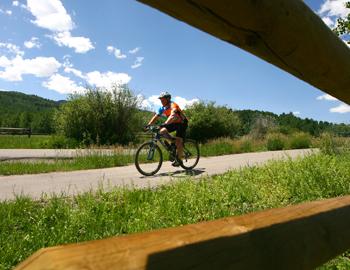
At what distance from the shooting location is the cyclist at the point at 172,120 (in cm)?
1026

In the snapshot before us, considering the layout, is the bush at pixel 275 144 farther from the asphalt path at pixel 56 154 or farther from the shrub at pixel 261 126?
the asphalt path at pixel 56 154

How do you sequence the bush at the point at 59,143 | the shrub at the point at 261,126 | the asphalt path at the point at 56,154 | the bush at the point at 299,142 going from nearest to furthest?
1. the asphalt path at the point at 56,154
2. the bush at the point at 299,142
3. the bush at the point at 59,143
4. the shrub at the point at 261,126

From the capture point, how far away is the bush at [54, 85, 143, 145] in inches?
1165

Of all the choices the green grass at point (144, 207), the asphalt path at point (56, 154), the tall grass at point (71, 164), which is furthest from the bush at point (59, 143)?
the green grass at point (144, 207)

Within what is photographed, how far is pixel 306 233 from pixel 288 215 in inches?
2.8

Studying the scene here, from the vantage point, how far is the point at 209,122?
3325 centimetres

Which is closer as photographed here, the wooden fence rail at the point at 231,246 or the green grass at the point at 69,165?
the wooden fence rail at the point at 231,246

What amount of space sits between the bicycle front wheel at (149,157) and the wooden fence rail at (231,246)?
849 centimetres

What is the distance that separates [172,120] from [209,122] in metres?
23.2

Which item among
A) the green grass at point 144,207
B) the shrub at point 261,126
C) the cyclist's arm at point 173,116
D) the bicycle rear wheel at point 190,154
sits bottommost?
the green grass at point 144,207

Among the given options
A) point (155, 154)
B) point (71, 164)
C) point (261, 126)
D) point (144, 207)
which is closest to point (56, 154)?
point (71, 164)

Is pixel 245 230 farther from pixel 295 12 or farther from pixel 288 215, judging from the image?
pixel 295 12

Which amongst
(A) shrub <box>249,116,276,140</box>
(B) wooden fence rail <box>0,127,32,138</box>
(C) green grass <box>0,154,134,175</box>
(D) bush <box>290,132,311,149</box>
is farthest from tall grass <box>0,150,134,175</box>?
(B) wooden fence rail <box>0,127,32,138</box>

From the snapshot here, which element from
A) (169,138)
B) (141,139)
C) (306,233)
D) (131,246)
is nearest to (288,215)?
(306,233)
